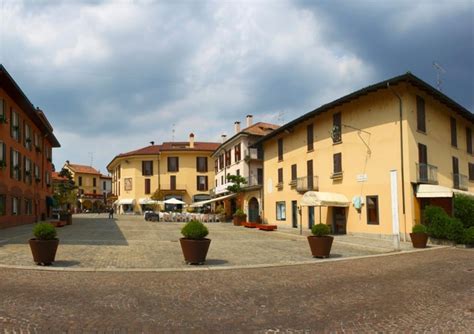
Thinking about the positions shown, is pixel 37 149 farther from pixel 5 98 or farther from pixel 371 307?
pixel 371 307

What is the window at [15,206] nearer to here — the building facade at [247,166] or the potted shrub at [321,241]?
the building facade at [247,166]

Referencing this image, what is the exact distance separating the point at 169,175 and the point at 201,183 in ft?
16.7

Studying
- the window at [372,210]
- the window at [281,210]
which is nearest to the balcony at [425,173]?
the window at [372,210]

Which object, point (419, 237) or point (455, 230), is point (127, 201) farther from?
point (455, 230)

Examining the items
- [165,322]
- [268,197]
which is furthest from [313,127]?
[165,322]

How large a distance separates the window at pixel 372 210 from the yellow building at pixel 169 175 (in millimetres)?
40982

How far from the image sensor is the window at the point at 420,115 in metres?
21.7

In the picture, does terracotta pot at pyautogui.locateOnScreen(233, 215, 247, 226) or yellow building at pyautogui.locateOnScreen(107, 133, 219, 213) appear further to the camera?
yellow building at pyautogui.locateOnScreen(107, 133, 219, 213)

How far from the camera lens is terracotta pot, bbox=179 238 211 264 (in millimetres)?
11656

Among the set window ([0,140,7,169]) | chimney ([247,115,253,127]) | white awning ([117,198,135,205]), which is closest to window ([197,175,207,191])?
white awning ([117,198,135,205])

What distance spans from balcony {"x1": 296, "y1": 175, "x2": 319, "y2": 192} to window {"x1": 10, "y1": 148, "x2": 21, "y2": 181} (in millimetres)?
19514

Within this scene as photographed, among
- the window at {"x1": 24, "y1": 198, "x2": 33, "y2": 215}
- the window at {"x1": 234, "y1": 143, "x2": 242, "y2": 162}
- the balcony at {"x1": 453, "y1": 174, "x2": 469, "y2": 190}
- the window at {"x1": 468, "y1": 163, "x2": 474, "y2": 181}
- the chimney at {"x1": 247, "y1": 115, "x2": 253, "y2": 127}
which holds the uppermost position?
the chimney at {"x1": 247, "y1": 115, "x2": 253, "y2": 127}

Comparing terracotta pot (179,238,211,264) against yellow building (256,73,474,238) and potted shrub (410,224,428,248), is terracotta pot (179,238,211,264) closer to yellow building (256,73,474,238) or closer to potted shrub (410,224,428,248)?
potted shrub (410,224,428,248)

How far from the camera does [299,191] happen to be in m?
29.0
